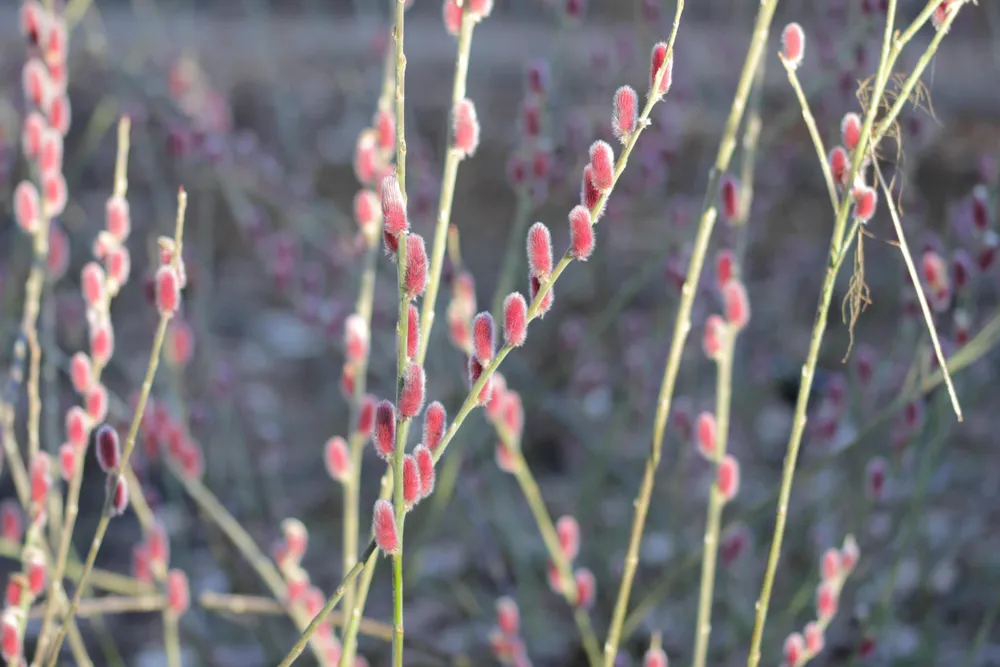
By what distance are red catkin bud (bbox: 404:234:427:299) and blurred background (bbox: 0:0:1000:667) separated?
599mm

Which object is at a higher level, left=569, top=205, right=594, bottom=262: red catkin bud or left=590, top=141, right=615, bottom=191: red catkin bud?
left=590, top=141, right=615, bottom=191: red catkin bud

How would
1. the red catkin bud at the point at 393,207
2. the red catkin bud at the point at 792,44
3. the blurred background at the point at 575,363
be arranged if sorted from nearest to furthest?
the red catkin bud at the point at 393,207 → the red catkin bud at the point at 792,44 → the blurred background at the point at 575,363

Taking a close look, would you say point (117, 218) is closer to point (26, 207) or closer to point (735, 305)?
point (26, 207)

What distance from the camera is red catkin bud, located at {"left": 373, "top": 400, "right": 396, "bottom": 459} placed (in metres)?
1.07

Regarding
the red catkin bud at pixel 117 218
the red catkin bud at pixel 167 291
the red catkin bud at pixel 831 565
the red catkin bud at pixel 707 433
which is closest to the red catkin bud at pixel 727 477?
the red catkin bud at pixel 707 433

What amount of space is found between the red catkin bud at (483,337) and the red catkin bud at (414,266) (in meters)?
0.07

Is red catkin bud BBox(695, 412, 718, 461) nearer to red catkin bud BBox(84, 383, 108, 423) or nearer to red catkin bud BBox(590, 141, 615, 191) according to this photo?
red catkin bud BBox(590, 141, 615, 191)

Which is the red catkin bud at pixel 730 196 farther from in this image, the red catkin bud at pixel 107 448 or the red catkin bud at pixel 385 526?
the red catkin bud at pixel 107 448

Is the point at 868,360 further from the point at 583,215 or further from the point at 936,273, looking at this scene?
the point at 583,215

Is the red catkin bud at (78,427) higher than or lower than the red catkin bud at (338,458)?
higher

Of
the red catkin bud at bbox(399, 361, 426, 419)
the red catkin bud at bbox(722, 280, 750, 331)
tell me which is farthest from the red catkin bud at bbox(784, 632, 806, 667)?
the red catkin bud at bbox(399, 361, 426, 419)

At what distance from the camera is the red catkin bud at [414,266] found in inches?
40.8

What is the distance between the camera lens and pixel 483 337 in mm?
1084

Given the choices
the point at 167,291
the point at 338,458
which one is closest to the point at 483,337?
the point at 167,291
